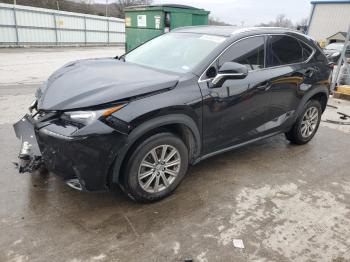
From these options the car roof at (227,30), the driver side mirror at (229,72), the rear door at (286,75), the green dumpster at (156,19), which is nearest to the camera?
the driver side mirror at (229,72)

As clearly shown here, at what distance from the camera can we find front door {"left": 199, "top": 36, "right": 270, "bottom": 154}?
3.41 metres

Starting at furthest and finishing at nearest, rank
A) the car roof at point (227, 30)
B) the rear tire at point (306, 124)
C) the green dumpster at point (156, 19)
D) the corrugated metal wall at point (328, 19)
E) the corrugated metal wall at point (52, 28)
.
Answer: the corrugated metal wall at point (328, 19) → the corrugated metal wall at point (52, 28) → the green dumpster at point (156, 19) → the rear tire at point (306, 124) → the car roof at point (227, 30)

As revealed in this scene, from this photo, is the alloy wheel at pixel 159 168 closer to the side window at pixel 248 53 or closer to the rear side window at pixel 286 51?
the side window at pixel 248 53

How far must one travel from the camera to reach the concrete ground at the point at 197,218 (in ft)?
8.66

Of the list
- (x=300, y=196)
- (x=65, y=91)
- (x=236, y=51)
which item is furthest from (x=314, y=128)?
(x=65, y=91)

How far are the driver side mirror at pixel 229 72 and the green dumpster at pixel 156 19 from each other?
776cm

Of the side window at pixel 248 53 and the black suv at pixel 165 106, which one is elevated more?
the side window at pixel 248 53

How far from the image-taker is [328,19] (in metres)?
23.7

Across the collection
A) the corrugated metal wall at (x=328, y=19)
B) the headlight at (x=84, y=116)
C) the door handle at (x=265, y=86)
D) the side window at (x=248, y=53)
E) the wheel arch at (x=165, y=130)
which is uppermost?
the corrugated metal wall at (x=328, y=19)

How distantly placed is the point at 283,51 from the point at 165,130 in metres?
2.17

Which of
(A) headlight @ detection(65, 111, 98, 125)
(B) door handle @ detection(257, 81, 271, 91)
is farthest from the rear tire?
(A) headlight @ detection(65, 111, 98, 125)

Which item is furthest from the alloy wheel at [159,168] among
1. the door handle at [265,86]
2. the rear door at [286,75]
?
the rear door at [286,75]

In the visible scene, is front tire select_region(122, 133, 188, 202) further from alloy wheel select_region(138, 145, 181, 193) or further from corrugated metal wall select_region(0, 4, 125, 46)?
corrugated metal wall select_region(0, 4, 125, 46)

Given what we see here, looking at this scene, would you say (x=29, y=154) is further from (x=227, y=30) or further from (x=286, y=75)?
(x=286, y=75)
